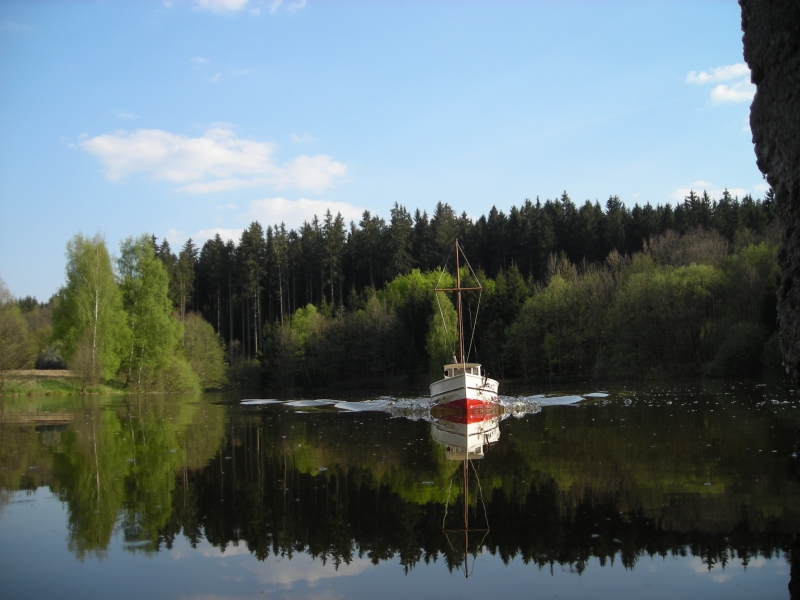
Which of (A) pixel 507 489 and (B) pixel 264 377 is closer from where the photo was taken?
(A) pixel 507 489

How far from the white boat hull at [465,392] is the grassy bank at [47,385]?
120ft

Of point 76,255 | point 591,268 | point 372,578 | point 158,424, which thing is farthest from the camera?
point 591,268

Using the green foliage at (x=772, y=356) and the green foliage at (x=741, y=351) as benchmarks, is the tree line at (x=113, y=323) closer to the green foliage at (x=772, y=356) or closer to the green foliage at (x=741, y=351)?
the green foliage at (x=741, y=351)

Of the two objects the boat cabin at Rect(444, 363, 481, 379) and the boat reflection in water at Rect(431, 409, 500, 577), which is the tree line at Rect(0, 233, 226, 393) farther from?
the boat reflection in water at Rect(431, 409, 500, 577)

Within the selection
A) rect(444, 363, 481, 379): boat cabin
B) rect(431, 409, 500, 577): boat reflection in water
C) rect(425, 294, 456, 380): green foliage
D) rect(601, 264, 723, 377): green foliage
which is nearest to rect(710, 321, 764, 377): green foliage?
rect(601, 264, 723, 377): green foliage

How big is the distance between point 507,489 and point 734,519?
144 inches

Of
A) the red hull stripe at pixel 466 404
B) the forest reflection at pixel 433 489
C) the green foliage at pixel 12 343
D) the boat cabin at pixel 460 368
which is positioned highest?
the green foliage at pixel 12 343

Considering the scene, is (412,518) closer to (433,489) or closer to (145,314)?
(433,489)

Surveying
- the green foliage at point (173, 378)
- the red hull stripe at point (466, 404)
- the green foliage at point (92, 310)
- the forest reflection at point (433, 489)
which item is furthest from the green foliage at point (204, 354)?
the forest reflection at point (433, 489)

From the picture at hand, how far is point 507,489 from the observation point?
1134 cm

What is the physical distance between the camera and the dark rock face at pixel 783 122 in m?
9.20

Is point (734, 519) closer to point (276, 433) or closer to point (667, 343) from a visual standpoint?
point (276, 433)

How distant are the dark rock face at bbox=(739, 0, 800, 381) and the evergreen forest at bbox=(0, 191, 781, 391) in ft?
141

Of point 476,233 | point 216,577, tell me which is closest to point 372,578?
point 216,577
